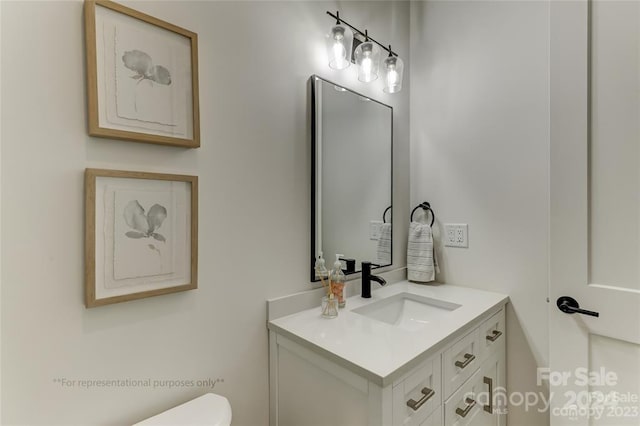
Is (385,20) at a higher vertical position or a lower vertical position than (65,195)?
higher

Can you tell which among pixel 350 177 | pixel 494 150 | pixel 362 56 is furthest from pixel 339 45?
pixel 494 150

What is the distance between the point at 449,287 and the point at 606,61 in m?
1.12

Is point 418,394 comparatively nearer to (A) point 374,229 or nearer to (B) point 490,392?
(B) point 490,392

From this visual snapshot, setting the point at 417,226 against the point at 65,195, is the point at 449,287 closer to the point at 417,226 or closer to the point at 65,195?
the point at 417,226

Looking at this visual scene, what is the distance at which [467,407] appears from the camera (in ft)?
3.69

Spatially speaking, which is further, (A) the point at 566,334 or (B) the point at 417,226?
(B) the point at 417,226

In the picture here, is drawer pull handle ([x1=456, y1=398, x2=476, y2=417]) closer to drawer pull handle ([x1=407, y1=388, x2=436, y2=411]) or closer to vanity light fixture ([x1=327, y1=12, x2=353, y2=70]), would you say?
drawer pull handle ([x1=407, y1=388, x2=436, y2=411])

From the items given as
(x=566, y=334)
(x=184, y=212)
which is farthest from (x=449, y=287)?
(x=184, y=212)

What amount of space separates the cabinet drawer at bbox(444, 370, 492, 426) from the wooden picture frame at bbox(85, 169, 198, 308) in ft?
3.07

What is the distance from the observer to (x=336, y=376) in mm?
898

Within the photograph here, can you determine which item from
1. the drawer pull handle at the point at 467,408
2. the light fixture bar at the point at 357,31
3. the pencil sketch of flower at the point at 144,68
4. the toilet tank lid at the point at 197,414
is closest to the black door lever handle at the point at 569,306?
the drawer pull handle at the point at 467,408

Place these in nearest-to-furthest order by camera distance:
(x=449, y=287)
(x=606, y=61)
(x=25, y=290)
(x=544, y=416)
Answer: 1. (x=25, y=290)
2. (x=606, y=61)
3. (x=544, y=416)
4. (x=449, y=287)

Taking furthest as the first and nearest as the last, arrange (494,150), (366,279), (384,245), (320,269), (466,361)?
(384,245) → (494,150) → (366,279) → (320,269) → (466,361)

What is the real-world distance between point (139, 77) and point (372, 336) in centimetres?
103
